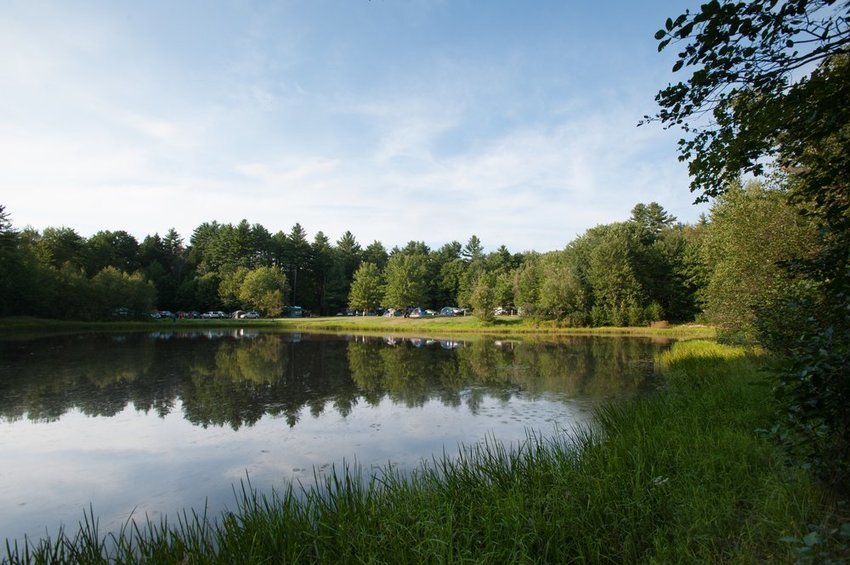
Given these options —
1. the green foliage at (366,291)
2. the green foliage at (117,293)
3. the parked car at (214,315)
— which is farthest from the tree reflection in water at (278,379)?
the parked car at (214,315)

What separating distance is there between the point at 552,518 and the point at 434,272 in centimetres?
8607

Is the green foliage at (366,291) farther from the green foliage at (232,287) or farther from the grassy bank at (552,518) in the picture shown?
the grassy bank at (552,518)

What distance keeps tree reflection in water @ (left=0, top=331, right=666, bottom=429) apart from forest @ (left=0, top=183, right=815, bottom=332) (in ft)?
21.9

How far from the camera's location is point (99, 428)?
12.4m

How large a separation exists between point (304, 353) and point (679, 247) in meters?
49.9

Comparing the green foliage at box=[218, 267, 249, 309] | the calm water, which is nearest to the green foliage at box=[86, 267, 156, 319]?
the green foliage at box=[218, 267, 249, 309]

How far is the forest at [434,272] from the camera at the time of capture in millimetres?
19078

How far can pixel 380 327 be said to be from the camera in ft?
189

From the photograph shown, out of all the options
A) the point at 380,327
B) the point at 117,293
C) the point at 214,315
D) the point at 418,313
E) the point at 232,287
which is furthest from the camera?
the point at 214,315

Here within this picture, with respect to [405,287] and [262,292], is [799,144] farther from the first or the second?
[262,292]

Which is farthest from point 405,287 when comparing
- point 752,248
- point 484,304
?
point 752,248

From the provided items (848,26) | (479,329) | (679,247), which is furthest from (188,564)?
(679,247)

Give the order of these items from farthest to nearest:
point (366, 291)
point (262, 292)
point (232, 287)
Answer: point (366, 291) → point (232, 287) → point (262, 292)

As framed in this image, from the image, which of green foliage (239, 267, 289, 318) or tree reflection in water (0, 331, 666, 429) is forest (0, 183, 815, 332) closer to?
green foliage (239, 267, 289, 318)
